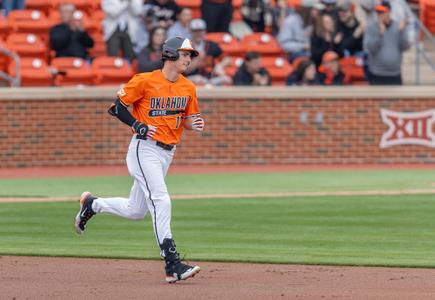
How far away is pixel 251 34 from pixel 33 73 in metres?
4.24

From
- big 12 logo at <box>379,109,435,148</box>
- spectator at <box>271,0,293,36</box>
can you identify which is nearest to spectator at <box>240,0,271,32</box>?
spectator at <box>271,0,293,36</box>

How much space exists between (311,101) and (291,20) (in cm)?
187

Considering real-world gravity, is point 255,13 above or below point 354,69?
above

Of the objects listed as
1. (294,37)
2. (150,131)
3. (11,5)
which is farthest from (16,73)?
(150,131)

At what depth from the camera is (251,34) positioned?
2167cm

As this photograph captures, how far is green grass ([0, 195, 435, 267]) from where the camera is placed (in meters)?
10.5

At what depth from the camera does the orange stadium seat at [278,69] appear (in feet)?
68.1

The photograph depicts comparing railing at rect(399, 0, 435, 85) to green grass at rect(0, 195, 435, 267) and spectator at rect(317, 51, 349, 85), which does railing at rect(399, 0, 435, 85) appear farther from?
green grass at rect(0, 195, 435, 267)

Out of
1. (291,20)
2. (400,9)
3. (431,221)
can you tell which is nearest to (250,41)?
(291,20)

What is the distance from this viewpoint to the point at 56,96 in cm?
1944

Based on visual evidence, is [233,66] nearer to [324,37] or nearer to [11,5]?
[324,37]

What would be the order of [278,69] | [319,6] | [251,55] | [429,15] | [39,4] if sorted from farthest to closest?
[429,15], [39,4], [319,6], [278,69], [251,55]

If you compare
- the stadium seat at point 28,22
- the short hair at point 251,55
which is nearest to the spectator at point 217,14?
the short hair at point 251,55

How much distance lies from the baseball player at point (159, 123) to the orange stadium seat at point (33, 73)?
1088 centimetres
